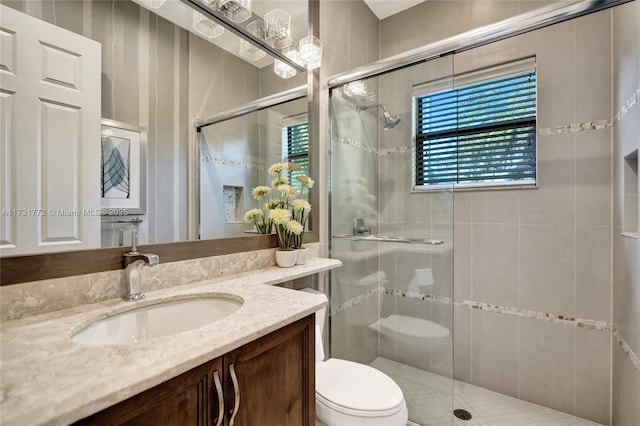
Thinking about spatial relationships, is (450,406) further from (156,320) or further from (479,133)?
(479,133)

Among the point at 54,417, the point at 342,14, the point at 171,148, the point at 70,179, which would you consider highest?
the point at 342,14

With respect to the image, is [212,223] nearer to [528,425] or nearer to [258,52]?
[258,52]

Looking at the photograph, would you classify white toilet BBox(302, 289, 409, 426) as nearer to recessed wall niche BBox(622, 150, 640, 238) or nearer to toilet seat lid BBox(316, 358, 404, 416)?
toilet seat lid BBox(316, 358, 404, 416)

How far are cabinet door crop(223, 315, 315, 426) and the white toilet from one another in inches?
10.2

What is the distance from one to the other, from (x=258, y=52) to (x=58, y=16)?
32.0 inches

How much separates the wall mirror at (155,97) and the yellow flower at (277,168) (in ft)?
0.31

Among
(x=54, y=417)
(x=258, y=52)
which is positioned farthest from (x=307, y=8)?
(x=54, y=417)

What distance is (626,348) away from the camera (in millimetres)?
1499

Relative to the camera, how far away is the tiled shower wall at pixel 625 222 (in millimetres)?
1359

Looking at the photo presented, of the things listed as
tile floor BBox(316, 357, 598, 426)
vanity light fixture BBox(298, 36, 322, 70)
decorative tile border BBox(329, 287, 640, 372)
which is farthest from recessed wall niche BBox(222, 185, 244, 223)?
tile floor BBox(316, 357, 598, 426)

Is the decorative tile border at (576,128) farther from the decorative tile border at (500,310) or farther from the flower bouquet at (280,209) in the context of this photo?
the flower bouquet at (280,209)

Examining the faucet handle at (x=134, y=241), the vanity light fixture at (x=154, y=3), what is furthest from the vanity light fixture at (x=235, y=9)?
the faucet handle at (x=134, y=241)

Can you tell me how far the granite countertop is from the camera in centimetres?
42

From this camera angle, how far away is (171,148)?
1116mm
